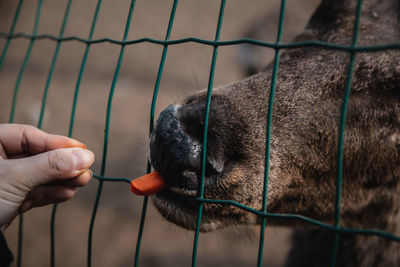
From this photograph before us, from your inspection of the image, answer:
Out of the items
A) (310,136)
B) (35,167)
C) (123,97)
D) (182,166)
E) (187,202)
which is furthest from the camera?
(123,97)

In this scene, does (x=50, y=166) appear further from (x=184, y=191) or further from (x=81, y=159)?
(x=184, y=191)

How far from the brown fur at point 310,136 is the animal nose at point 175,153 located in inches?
2.0

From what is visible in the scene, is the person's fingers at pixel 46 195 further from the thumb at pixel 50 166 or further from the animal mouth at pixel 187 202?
the animal mouth at pixel 187 202

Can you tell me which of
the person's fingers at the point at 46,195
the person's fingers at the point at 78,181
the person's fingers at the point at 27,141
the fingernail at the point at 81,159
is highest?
the person's fingers at the point at 27,141

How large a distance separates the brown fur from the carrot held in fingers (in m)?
0.12

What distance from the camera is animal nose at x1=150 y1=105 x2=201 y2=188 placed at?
4.19 ft

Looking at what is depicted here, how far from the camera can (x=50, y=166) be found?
3.74 ft

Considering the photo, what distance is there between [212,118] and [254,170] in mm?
283

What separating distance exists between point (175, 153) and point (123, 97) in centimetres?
415

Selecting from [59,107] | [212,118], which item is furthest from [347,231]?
[59,107]

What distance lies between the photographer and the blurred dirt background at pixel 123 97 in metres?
3.50

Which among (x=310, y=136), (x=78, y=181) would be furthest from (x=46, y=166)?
(x=310, y=136)

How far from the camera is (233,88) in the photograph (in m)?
1.62

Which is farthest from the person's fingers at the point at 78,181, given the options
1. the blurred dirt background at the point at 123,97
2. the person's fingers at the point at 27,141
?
the blurred dirt background at the point at 123,97
